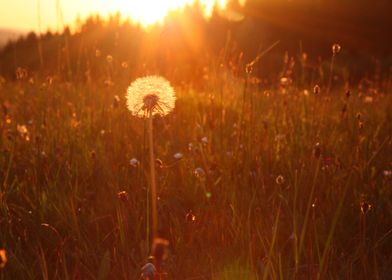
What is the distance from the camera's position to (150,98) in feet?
4.92

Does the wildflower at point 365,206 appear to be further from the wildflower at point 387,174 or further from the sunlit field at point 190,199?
the wildflower at point 387,174

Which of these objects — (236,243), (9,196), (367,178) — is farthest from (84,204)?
(367,178)

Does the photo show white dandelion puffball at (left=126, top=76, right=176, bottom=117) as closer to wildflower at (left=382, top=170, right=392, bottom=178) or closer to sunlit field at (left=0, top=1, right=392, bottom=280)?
sunlit field at (left=0, top=1, right=392, bottom=280)

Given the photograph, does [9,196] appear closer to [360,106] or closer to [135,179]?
[135,179]

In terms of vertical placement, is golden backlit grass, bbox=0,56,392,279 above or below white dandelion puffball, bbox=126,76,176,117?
below

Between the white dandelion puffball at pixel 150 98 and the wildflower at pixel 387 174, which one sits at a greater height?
the white dandelion puffball at pixel 150 98

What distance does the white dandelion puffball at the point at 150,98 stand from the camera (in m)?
1.50

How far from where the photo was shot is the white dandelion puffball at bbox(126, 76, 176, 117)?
4.92 ft

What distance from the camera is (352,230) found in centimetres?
203

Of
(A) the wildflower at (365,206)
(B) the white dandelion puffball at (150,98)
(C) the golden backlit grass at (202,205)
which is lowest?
(C) the golden backlit grass at (202,205)

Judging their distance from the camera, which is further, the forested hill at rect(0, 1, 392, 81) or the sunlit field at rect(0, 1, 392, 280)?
the forested hill at rect(0, 1, 392, 81)

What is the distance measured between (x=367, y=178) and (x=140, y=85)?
1394 mm

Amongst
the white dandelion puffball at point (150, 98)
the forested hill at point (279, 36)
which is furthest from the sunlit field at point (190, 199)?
the forested hill at point (279, 36)

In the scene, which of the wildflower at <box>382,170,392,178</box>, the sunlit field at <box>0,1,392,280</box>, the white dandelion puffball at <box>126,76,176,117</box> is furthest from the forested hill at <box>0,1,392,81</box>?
the white dandelion puffball at <box>126,76,176,117</box>
